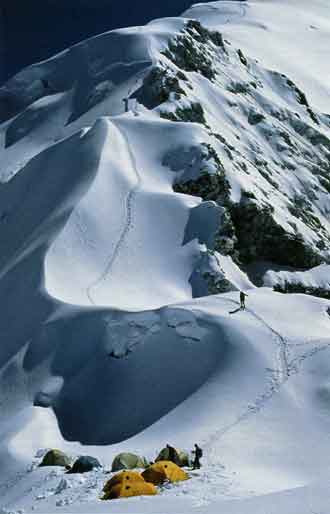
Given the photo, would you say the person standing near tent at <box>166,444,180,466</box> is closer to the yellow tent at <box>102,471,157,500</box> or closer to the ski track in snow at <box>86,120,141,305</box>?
the yellow tent at <box>102,471,157,500</box>

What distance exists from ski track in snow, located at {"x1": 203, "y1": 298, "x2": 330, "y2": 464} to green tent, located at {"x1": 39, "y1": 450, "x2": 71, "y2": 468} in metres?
4.72

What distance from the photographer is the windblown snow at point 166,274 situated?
88.8ft

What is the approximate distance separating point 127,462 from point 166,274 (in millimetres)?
19785

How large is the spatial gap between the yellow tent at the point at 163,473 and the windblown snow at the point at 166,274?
83 centimetres

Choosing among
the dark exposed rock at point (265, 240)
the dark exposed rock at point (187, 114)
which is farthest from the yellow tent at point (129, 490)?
Answer: the dark exposed rock at point (187, 114)

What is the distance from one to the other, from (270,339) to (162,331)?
4581mm

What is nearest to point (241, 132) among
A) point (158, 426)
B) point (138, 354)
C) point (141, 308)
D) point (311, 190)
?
point (311, 190)

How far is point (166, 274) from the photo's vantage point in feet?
144

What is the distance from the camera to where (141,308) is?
37438 millimetres

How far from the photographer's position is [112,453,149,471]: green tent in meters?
25.0

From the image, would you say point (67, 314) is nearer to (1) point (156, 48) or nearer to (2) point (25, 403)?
(2) point (25, 403)

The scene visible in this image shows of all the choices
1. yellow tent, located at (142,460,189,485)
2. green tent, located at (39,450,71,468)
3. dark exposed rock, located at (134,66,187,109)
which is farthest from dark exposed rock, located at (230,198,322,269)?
yellow tent, located at (142,460,189,485)

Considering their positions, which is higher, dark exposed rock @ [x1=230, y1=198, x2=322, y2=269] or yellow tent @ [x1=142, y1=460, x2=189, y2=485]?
yellow tent @ [x1=142, y1=460, x2=189, y2=485]

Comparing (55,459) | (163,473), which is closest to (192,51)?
(55,459)
